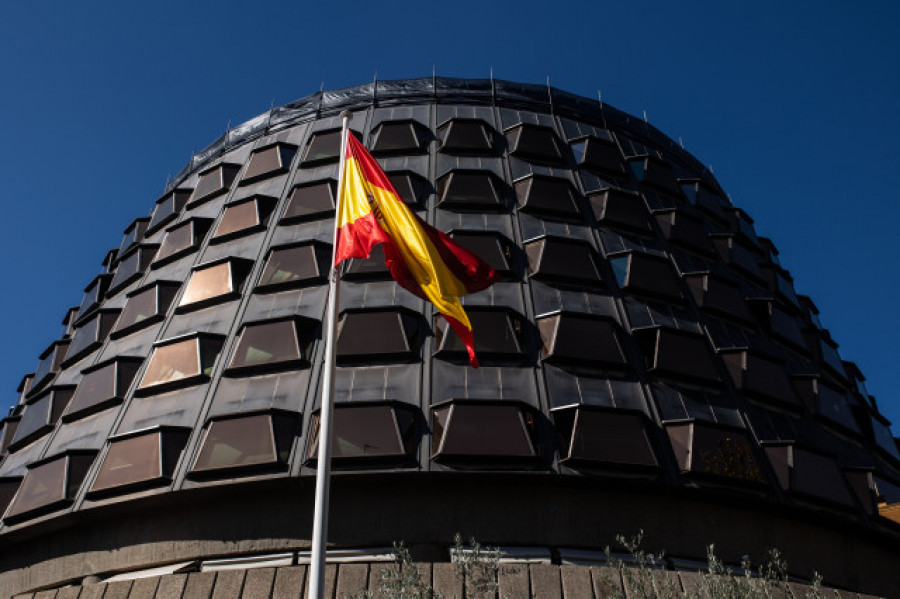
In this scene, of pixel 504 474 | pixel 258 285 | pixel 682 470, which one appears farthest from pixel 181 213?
pixel 682 470

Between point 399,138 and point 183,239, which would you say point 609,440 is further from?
point 183,239

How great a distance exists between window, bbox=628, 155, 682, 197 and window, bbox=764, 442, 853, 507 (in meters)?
13.0

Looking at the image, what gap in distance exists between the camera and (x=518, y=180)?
29688 mm

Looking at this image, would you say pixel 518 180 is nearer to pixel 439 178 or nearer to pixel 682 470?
pixel 439 178

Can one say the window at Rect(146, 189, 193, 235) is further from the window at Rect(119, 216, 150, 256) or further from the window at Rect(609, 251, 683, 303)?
the window at Rect(609, 251, 683, 303)

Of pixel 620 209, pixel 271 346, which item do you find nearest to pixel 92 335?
pixel 271 346

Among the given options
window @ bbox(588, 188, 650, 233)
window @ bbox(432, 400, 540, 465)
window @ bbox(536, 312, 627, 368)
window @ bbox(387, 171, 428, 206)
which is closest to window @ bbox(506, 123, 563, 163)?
window @ bbox(588, 188, 650, 233)

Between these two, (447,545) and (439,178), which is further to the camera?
→ (439,178)

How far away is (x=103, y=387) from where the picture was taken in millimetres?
24766

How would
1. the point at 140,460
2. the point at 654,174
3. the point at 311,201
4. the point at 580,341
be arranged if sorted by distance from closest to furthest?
1. the point at 140,460
2. the point at 580,341
3. the point at 311,201
4. the point at 654,174

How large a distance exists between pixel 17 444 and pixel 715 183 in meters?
29.4

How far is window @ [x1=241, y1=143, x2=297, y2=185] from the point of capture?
31.5 m

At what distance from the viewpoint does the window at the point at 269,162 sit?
3148 centimetres

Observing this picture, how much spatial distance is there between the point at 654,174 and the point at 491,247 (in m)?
10.3
